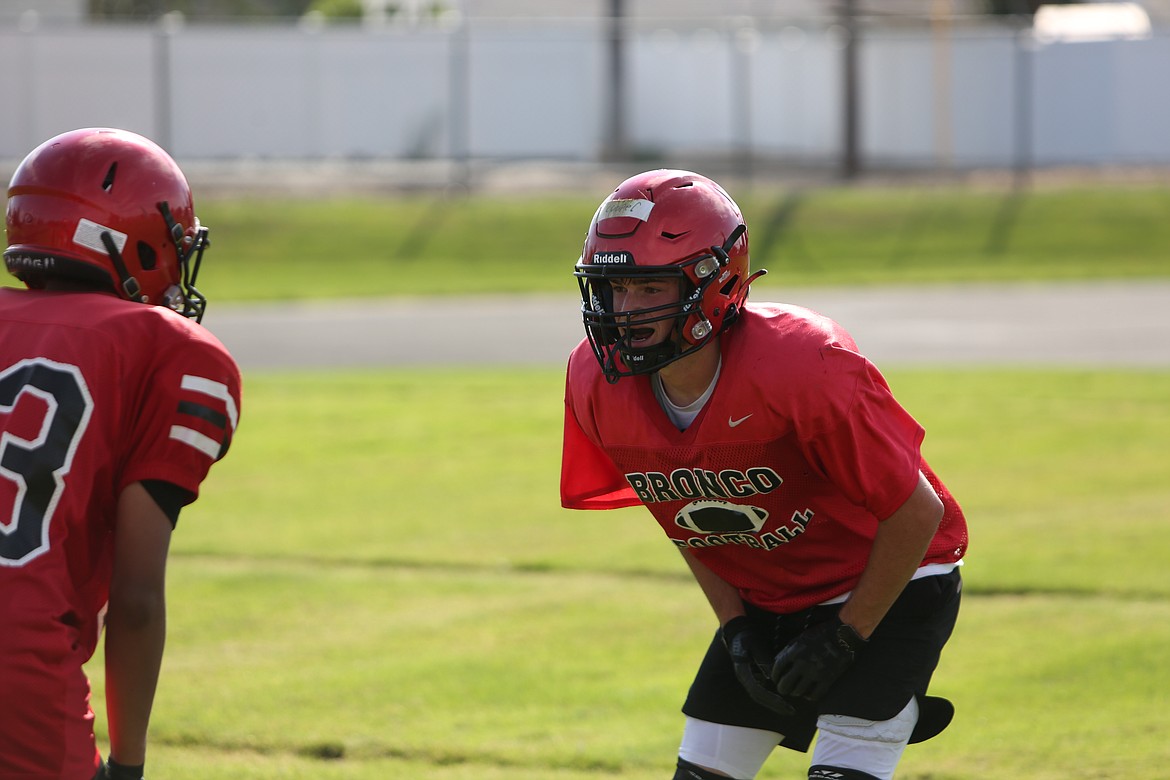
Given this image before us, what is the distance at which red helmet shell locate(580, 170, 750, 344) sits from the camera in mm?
3312

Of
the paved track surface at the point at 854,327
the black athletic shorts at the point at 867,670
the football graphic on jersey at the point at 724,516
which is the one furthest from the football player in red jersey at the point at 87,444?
the paved track surface at the point at 854,327

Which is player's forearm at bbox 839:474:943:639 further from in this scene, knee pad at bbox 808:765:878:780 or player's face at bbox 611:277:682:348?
player's face at bbox 611:277:682:348

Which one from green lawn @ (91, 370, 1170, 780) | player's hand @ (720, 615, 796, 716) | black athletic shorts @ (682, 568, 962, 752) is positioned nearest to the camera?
black athletic shorts @ (682, 568, 962, 752)

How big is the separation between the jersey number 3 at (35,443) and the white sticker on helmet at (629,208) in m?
1.29

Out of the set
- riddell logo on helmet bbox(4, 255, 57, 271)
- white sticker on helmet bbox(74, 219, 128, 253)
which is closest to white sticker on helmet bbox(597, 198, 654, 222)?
white sticker on helmet bbox(74, 219, 128, 253)

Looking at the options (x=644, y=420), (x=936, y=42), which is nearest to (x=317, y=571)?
(x=644, y=420)

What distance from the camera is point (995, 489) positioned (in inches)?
332

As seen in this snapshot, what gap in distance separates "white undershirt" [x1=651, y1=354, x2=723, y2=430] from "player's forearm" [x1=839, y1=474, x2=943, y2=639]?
19.7 inches

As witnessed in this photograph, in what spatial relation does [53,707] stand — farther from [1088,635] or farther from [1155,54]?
[1155,54]

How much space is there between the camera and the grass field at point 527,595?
4.85 m

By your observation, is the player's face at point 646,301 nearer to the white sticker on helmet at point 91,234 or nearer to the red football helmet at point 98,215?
the red football helmet at point 98,215

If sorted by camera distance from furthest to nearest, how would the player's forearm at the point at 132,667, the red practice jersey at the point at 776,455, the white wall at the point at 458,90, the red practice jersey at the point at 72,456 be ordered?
the white wall at the point at 458,90 < the red practice jersey at the point at 776,455 < the player's forearm at the point at 132,667 < the red practice jersey at the point at 72,456

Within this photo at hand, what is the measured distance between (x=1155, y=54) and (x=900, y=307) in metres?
12.3

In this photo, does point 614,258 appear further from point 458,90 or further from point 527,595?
point 458,90
